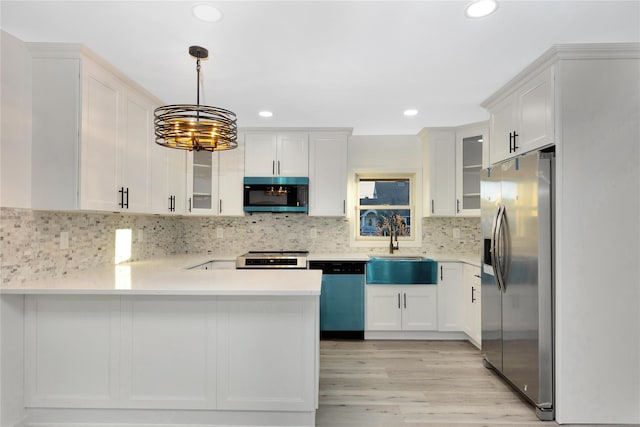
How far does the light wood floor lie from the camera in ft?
7.90

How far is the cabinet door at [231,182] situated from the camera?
14.3 ft

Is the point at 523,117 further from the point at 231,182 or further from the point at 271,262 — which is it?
the point at 231,182

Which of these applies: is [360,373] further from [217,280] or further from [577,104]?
[577,104]

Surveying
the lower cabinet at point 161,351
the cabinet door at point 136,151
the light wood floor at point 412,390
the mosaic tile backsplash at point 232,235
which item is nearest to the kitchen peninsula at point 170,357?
the lower cabinet at point 161,351

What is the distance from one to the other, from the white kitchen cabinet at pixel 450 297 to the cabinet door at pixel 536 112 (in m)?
1.69

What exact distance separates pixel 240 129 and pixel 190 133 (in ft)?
7.33

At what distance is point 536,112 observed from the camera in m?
2.51

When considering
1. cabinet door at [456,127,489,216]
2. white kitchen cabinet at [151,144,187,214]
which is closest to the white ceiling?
white kitchen cabinet at [151,144,187,214]

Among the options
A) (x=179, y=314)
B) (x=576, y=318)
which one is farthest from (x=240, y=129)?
(x=576, y=318)

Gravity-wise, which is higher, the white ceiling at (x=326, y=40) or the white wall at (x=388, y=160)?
the white ceiling at (x=326, y=40)

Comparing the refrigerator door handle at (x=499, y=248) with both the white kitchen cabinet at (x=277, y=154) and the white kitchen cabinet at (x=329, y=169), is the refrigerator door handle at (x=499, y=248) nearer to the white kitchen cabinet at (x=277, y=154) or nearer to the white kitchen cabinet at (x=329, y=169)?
the white kitchen cabinet at (x=329, y=169)

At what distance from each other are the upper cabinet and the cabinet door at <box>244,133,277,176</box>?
1835mm

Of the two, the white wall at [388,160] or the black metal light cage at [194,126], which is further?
the white wall at [388,160]

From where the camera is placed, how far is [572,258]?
2.30 m
